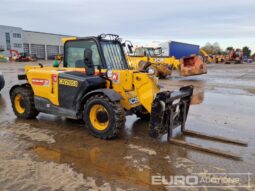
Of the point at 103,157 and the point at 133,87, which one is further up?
the point at 133,87

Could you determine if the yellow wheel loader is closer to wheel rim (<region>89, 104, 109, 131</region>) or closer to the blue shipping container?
wheel rim (<region>89, 104, 109, 131</region>)

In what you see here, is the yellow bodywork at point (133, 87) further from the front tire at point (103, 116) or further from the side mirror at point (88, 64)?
the front tire at point (103, 116)

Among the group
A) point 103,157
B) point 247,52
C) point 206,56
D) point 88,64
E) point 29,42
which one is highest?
point 29,42

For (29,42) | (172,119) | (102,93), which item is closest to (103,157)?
(102,93)

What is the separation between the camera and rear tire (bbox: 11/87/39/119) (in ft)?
20.0

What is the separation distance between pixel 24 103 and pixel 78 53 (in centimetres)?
183

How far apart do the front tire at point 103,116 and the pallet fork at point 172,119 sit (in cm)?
64

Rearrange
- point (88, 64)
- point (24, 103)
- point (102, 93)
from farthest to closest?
point (24, 103)
point (88, 64)
point (102, 93)

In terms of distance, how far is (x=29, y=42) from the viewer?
68375mm

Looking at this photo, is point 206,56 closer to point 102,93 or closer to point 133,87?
point 133,87

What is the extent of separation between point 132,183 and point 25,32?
72393mm

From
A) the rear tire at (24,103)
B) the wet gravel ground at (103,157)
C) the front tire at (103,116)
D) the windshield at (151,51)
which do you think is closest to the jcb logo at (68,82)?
the front tire at (103,116)

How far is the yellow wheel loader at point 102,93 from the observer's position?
468 centimetres

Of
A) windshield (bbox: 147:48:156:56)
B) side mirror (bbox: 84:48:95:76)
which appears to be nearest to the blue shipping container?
windshield (bbox: 147:48:156:56)
